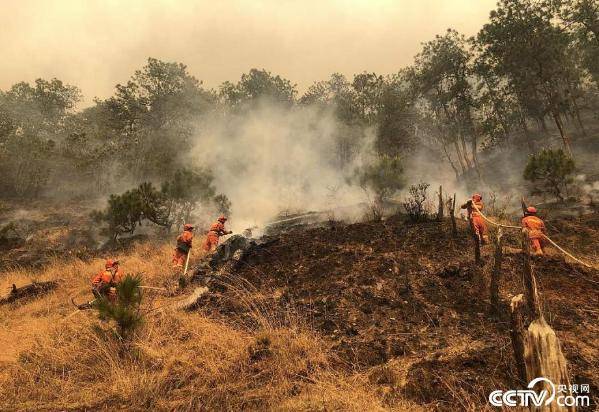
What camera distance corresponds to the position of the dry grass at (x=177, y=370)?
3672mm

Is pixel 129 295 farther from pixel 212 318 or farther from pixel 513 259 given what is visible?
pixel 513 259

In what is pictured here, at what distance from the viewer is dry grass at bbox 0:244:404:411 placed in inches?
145

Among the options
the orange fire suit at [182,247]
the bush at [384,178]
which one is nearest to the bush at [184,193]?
the orange fire suit at [182,247]

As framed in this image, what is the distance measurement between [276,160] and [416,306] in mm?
22896

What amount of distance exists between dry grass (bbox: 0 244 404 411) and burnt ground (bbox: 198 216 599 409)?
388 mm

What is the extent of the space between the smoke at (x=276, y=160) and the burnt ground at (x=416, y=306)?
35.7 ft

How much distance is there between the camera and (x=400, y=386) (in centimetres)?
366

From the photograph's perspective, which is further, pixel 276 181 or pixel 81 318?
pixel 276 181

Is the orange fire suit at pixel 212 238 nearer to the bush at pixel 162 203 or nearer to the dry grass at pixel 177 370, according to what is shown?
the dry grass at pixel 177 370

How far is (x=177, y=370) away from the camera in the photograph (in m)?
4.29

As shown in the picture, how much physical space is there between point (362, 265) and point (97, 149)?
2394 centimetres

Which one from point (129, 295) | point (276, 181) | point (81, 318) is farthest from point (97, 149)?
point (129, 295)

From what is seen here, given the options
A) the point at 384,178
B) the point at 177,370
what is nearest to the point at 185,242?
the point at 177,370

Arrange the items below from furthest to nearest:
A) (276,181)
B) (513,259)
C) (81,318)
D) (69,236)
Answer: (276,181) → (69,236) → (513,259) → (81,318)
